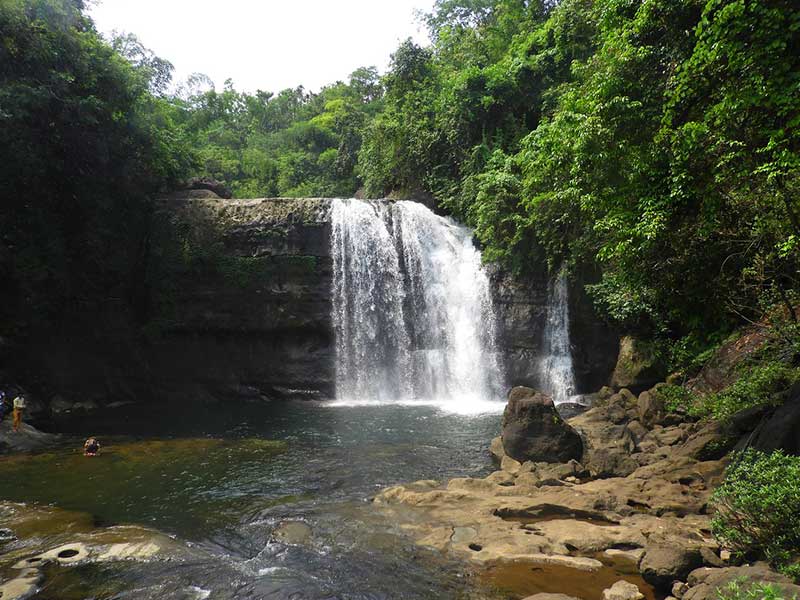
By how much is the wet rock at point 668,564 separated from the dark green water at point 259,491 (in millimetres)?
1868

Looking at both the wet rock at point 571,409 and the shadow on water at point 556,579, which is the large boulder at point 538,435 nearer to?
the shadow on water at point 556,579

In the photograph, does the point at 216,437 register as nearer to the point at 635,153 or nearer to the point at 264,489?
the point at 264,489

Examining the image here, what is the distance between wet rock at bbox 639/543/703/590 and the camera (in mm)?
5277

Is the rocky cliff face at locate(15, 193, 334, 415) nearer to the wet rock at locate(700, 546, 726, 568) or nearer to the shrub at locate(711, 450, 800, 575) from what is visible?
the wet rock at locate(700, 546, 726, 568)

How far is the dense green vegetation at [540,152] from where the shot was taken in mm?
7387

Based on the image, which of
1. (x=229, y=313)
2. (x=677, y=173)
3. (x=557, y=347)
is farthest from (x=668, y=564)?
(x=229, y=313)

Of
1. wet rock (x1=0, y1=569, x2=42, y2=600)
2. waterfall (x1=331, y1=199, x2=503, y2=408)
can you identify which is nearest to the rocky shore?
wet rock (x1=0, y1=569, x2=42, y2=600)

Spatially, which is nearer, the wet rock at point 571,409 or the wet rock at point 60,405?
the wet rock at point 571,409

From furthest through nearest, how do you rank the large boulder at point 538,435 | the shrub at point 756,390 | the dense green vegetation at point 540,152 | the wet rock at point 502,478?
the large boulder at point 538,435, the wet rock at point 502,478, the shrub at point 756,390, the dense green vegetation at point 540,152

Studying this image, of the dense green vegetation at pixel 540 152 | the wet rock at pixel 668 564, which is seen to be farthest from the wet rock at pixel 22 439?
the wet rock at pixel 668 564

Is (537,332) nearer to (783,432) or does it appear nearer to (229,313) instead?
(229,313)

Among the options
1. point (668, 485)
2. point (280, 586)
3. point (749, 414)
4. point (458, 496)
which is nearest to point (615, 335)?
point (749, 414)

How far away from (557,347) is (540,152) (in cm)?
708

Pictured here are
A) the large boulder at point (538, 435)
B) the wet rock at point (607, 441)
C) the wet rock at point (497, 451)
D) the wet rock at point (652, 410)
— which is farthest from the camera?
the wet rock at point (652, 410)
